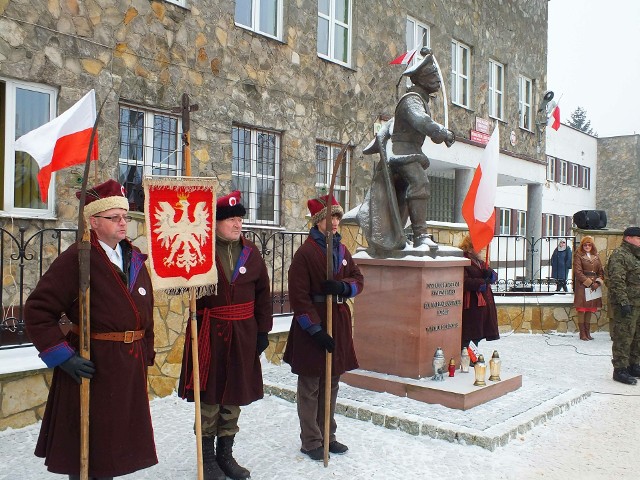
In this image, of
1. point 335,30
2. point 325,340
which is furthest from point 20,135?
point 335,30

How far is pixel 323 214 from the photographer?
4.89 metres

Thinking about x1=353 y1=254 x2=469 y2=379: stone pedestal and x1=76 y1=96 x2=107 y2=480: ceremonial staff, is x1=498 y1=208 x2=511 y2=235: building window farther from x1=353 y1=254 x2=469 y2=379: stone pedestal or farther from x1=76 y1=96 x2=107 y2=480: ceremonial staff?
x1=76 y1=96 x2=107 y2=480: ceremonial staff

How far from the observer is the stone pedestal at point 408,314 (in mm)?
6301

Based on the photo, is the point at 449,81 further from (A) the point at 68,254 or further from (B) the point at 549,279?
(A) the point at 68,254

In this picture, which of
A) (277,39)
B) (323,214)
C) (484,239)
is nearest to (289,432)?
(323,214)

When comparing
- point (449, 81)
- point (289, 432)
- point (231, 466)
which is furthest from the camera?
point (449, 81)

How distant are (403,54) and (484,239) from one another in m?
8.33

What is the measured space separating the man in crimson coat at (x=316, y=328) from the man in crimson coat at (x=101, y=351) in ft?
4.84

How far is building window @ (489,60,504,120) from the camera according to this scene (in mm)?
18797

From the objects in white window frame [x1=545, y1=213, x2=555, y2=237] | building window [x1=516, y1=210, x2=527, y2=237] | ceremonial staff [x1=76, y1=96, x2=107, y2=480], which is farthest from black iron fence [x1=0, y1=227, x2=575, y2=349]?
white window frame [x1=545, y1=213, x2=555, y2=237]

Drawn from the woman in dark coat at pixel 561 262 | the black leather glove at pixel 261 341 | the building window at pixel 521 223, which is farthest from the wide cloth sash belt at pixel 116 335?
the building window at pixel 521 223

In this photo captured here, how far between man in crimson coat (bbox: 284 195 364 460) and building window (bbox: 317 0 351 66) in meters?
8.24

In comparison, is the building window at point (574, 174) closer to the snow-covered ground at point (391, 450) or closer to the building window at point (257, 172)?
the building window at point (257, 172)

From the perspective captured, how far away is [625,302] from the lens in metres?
7.37
